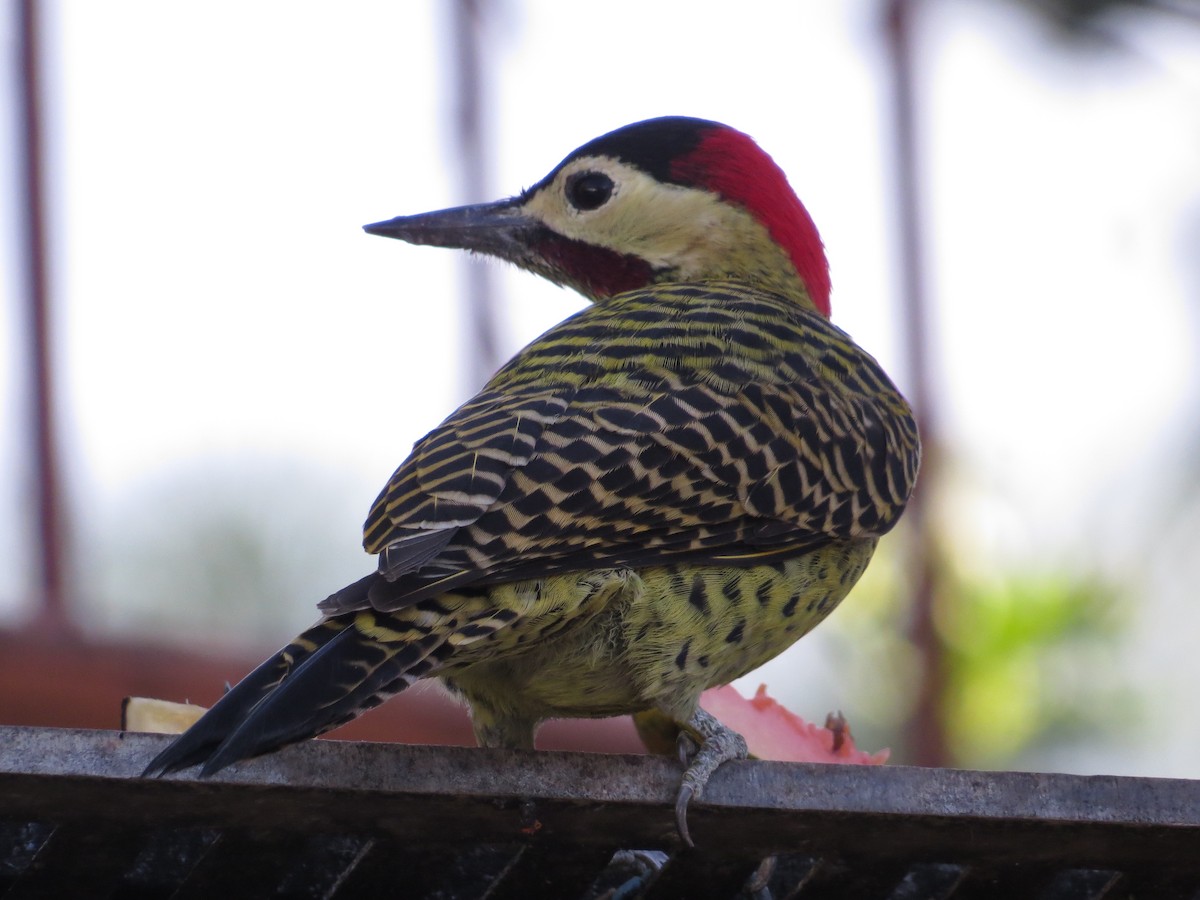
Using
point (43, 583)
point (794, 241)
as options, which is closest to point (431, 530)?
point (794, 241)

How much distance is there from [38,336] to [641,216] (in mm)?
2396

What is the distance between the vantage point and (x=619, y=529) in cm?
202

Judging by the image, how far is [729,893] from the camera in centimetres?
173

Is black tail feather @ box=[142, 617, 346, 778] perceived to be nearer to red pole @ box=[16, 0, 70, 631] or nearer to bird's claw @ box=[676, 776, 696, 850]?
bird's claw @ box=[676, 776, 696, 850]

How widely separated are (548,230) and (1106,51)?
15.0 ft

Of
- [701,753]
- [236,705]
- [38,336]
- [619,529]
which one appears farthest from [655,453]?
[38,336]

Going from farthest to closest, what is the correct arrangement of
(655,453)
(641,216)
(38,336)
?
(38,336), (641,216), (655,453)

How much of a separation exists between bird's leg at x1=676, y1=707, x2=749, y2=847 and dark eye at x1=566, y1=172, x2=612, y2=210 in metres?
1.26

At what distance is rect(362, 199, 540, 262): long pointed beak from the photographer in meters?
3.12

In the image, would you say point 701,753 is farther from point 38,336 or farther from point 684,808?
point 38,336

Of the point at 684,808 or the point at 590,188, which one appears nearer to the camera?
the point at 684,808

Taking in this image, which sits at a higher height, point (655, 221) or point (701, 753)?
point (655, 221)

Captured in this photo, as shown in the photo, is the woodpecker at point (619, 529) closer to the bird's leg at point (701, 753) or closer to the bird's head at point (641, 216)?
the bird's leg at point (701, 753)

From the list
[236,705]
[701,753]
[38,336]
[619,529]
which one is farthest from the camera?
[38,336]
